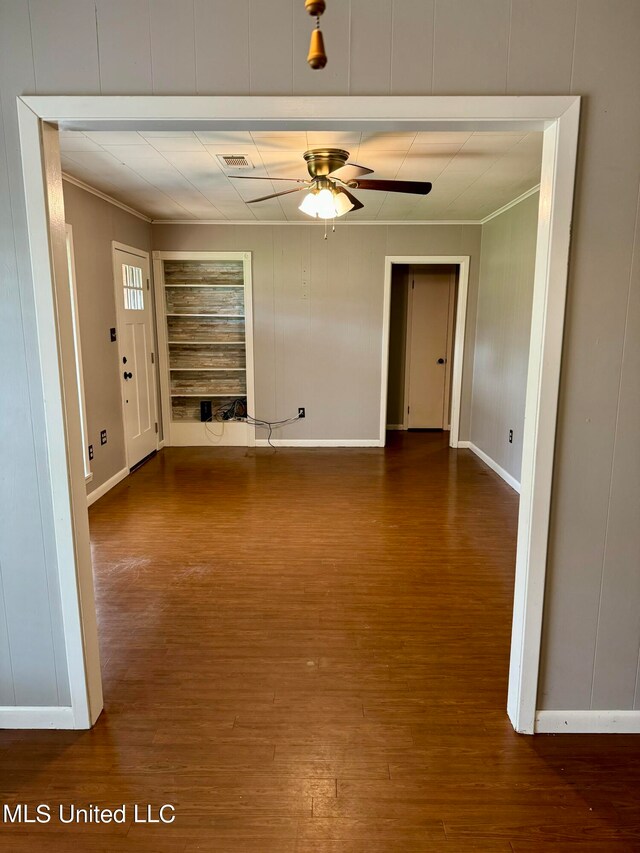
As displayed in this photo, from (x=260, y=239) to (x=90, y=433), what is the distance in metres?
2.86

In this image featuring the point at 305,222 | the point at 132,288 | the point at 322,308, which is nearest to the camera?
the point at 132,288

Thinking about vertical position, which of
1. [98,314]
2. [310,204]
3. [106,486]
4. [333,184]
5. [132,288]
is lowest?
[106,486]

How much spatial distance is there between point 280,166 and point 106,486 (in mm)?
3002

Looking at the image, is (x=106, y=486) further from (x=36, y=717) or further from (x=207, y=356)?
(x=36, y=717)

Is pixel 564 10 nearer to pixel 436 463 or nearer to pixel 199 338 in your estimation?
pixel 436 463

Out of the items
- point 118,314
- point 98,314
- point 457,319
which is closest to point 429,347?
point 457,319

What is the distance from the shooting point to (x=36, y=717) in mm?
1904

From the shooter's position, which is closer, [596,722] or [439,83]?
[439,83]

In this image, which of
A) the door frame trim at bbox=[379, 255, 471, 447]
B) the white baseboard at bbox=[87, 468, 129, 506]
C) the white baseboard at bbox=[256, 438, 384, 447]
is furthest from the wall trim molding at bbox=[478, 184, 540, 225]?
the white baseboard at bbox=[87, 468, 129, 506]

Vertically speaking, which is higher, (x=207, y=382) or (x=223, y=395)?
(x=207, y=382)

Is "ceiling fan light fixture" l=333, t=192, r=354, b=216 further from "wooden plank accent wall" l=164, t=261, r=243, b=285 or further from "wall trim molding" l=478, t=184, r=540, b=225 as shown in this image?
"wooden plank accent wall" l=164, t=261, r=243, b=285

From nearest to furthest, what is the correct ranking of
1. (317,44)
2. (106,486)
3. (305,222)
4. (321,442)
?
(317,44)
(106,486)
(305,222)
(321,442)

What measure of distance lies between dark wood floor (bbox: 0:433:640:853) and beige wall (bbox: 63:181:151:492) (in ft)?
3.10

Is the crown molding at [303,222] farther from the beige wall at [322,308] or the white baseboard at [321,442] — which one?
the white baseboard at [321,442]
